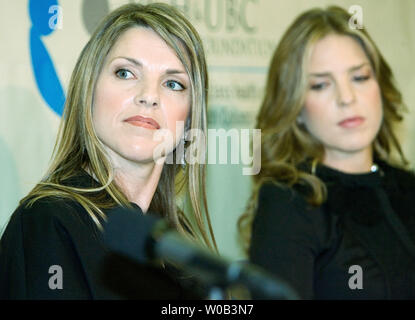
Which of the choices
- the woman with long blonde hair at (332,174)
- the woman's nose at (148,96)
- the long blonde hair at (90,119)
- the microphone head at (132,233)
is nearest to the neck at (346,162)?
the woman with long blonde hair at (332,174)

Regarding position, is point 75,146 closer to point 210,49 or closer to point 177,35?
point 177,35

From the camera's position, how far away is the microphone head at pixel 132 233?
613 mm

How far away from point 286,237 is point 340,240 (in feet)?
0.44

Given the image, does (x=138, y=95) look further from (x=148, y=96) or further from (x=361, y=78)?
(x=361, y=78)

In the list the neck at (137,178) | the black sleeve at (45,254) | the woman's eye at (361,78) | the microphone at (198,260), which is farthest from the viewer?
the woman's eye at (361,78)

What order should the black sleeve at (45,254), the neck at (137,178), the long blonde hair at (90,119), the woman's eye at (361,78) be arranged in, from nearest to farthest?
the black sleeve at (45,254), the long blonde hair at (90,119), the neck at (137,178), the woman's eye at (361,78)

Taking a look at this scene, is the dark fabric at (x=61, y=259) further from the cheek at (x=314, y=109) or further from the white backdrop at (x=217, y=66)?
the cheek at (x=314, y=109)

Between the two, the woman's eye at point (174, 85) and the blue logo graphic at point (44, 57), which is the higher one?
the blue logo graphic at point (44, 57)

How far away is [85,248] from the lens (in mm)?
1054

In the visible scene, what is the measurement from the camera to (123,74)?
3.98 feet

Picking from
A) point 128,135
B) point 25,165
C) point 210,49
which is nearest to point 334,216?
point 210,49

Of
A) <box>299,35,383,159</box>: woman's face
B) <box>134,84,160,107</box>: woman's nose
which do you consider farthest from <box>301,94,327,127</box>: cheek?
<box>134,84,160,107</box>: woman's nose

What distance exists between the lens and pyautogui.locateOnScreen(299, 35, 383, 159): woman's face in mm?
1686
